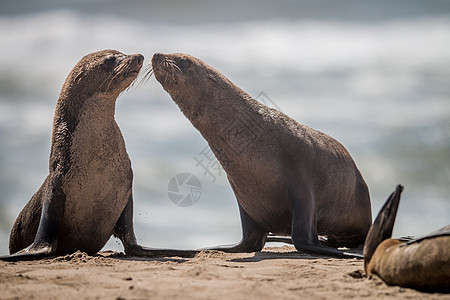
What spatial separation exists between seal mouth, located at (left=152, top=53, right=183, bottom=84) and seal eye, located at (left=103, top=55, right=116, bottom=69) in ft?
1.51

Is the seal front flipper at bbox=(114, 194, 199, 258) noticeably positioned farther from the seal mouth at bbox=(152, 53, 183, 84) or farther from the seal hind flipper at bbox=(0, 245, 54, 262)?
the seal mouth at bbox=(152, 53, 183, 84)

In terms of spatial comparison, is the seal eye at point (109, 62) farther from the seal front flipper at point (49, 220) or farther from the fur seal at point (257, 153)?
the seal front flipper at point (49, 220)

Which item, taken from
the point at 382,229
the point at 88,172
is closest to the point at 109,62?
the point at 88,172

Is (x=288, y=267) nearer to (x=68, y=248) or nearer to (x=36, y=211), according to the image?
(x=68, y=248)

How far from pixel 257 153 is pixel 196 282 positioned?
3.07 meters

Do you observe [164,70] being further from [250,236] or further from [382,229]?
[382,229]

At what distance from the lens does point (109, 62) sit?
686cm

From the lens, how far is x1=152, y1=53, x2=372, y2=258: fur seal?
22.4 ft

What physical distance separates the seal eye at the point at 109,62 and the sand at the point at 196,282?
2.42 metres

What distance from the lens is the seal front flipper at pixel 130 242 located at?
6449 mm

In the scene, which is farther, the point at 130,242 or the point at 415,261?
the point at 130,242

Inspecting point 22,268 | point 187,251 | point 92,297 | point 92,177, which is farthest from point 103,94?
point 92,297

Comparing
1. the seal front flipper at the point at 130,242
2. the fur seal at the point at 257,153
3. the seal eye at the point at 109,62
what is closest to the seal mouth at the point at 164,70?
the fur seal at the point at 257,153

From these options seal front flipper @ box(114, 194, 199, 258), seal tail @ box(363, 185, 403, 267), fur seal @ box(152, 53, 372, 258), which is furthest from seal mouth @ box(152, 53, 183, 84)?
seal tail @ box(363, 185, 403, 267)
